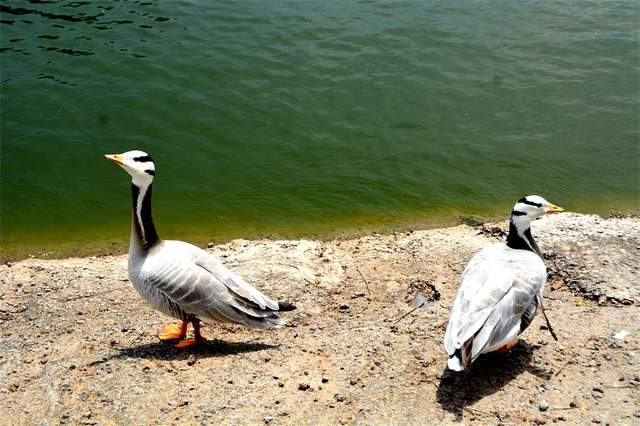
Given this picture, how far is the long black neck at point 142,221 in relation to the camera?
A: 24.4 feet

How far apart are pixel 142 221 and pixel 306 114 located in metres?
8.23

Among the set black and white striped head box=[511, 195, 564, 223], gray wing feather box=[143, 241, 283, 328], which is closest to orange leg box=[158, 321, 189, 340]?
gray wing feather box=[143, 241, 283, 328]

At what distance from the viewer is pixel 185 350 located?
24.0 ft

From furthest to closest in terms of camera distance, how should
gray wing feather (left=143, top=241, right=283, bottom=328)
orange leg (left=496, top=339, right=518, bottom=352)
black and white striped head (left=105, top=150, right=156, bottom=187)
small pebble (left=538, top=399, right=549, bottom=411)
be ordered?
black and white striped head (left=105, top=150, right=156, bottom=187), gray wing feather (left=143, top=241, right=283, bottom=328), orange leg (left=496, top=339, right=518, bottom=352), small pebble (left=538, top=399, right=549, bottom=411)

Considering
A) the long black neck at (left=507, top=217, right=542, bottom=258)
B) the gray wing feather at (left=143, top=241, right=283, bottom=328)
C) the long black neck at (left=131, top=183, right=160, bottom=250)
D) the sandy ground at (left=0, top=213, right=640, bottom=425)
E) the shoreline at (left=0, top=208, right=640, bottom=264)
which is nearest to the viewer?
the sandy ground at (left=0, top=213, right=640, bottom=425)

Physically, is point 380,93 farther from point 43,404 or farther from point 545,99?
point 43,404

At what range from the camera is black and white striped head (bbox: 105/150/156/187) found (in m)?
7.25

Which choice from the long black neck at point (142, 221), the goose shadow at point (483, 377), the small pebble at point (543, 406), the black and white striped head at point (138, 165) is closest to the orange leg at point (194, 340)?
the long black neck at point (142, 221)

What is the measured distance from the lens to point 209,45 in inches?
712

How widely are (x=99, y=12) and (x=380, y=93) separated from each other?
981 cm

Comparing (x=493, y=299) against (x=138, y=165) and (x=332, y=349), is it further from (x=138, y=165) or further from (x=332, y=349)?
(x=138, y=165)

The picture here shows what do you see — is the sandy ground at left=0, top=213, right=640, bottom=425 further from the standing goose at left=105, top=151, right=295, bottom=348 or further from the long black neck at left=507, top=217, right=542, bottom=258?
the long black neck at left=507, top=217, right=542, bottom=258

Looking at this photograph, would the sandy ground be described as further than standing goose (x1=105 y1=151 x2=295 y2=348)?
No

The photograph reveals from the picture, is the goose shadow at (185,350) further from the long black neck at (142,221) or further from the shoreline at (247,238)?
the shoreline at (247,238)
